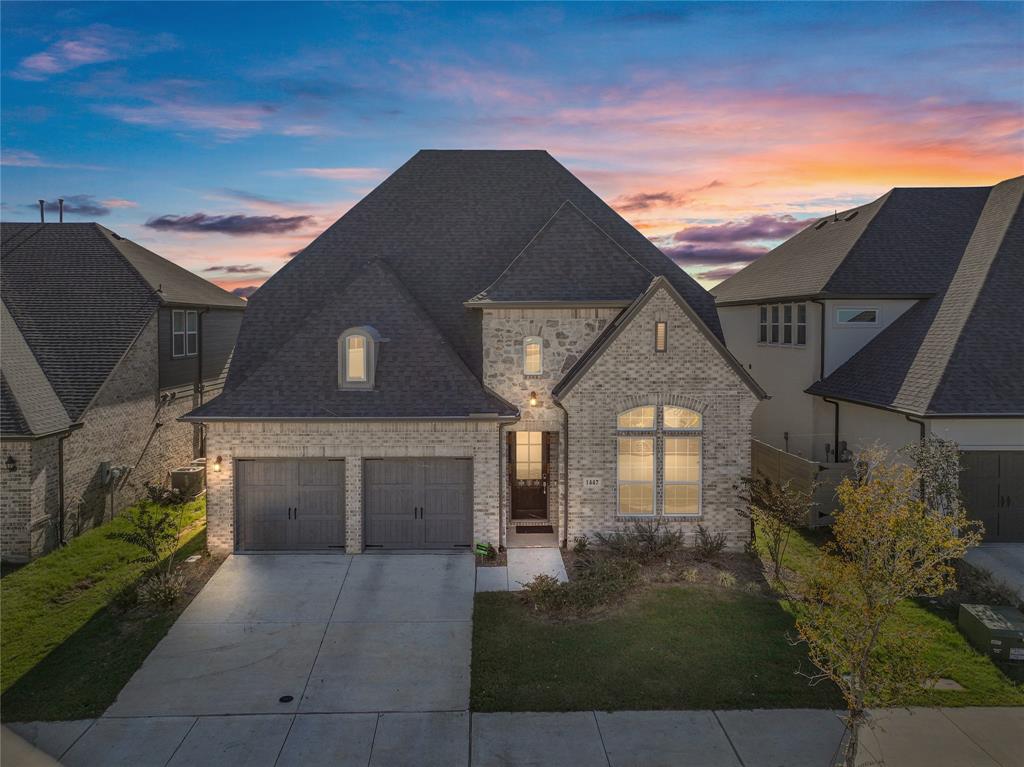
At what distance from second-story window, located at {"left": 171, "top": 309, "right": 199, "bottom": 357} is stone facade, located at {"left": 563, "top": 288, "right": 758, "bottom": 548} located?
14644 mm

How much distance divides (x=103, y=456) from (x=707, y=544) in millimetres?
16466

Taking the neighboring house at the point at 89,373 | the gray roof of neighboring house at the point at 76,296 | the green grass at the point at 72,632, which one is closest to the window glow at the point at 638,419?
the green grass at the point at 72,632

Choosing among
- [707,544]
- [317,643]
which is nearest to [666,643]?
[707,544]

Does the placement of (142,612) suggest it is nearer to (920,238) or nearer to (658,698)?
(658,698)

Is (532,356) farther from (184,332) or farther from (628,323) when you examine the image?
(184,332)

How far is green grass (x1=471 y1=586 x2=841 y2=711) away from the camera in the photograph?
992 centimetres

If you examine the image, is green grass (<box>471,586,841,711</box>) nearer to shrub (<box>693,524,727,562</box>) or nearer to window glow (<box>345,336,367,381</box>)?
shrub (<box>693,524,727,562</box>)

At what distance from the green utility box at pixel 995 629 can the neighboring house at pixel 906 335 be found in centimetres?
470

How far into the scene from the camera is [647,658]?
11.0 metres

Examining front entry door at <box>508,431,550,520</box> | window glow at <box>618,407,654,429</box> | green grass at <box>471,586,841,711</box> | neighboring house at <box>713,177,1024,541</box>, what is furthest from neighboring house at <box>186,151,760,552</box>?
neighboring house at <box>713,177,1024,541</box>

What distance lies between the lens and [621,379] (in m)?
16.1

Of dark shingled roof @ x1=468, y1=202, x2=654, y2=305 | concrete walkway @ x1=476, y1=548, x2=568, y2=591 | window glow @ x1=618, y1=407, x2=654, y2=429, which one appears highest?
dark shingled roof @ x1=468, y1=202, x2=654, y2=305

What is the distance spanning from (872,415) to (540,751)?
13.9 metres

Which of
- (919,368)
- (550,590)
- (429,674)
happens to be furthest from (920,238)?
(429,674)
